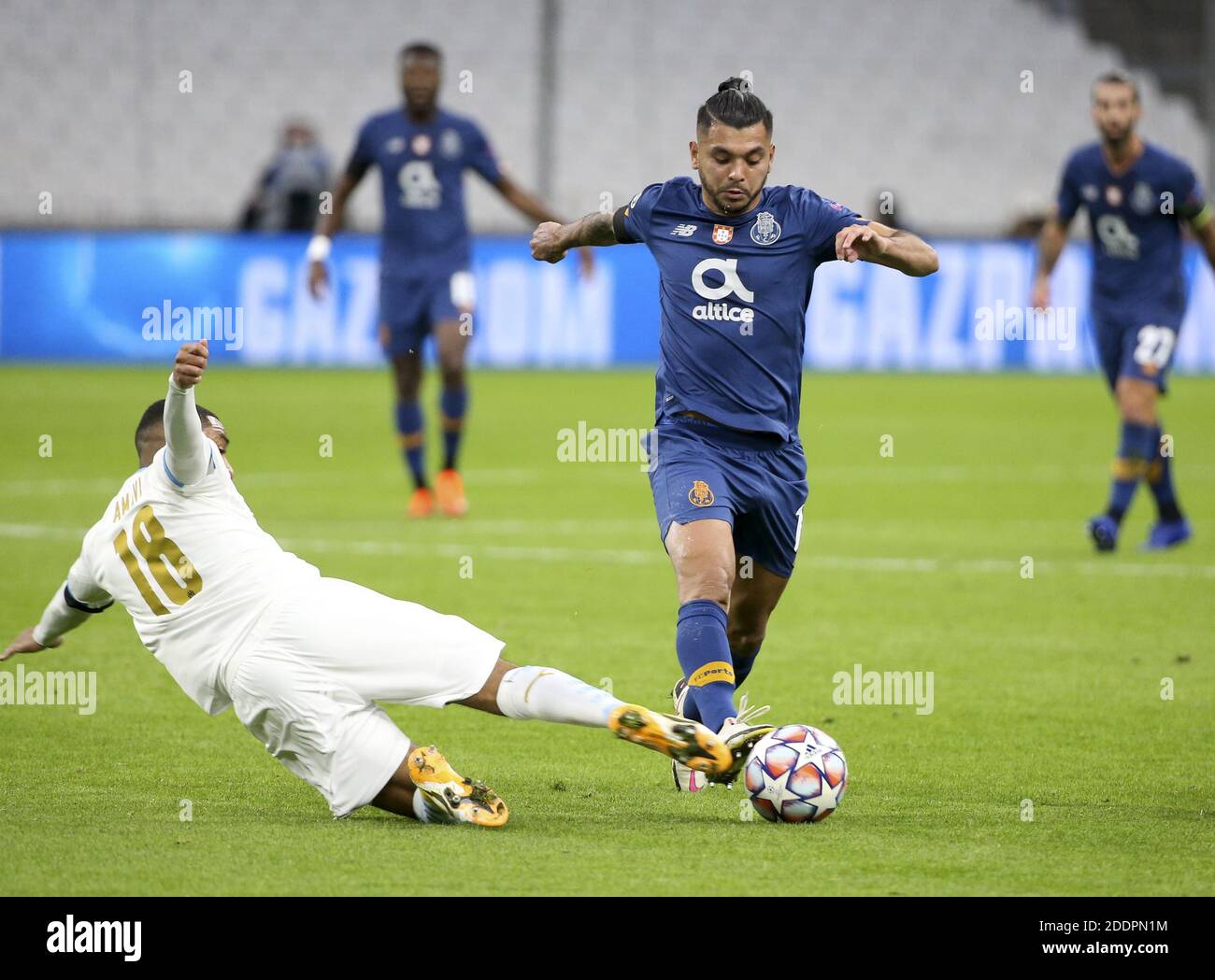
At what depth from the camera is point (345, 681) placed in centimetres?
534

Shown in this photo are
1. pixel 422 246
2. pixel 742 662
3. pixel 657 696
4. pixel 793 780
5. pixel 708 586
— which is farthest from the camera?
pixel 422 246

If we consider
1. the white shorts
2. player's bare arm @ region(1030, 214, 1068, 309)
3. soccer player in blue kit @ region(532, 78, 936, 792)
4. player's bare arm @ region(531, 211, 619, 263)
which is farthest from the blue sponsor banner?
the white shorts

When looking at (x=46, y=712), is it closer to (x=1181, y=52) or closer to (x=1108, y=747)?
(x=1108, y=747)

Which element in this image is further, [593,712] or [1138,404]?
[1138,404]

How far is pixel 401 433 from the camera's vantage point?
13023mm

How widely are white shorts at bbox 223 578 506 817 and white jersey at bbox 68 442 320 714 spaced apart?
0.08 metres

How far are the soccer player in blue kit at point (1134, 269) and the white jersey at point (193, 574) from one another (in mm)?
7035

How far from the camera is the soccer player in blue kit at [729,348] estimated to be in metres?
5.92

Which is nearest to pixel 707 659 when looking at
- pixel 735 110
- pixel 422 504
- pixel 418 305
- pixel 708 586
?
pixel 708 586

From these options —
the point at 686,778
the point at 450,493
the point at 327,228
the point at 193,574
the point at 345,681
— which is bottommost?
the point at 686,778

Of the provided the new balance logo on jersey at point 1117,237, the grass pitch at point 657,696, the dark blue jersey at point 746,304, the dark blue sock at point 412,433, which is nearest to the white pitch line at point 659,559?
the grass pitch at point 657,696

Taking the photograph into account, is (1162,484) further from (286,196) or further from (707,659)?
(286,196)

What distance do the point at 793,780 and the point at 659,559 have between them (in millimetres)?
6038

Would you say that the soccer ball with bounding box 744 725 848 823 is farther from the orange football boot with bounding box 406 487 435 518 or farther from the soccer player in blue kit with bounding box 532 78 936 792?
the orange football boot with bounding box 406 487 435 518
